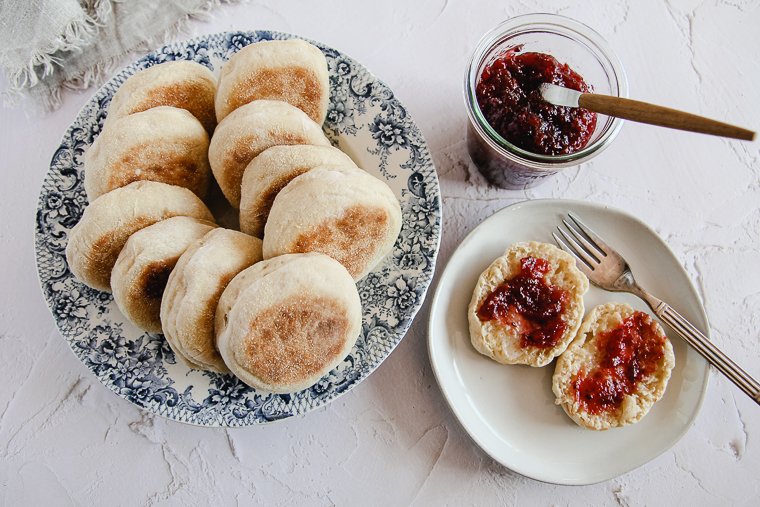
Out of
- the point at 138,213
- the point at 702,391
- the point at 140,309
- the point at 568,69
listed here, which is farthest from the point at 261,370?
the point at 702,391

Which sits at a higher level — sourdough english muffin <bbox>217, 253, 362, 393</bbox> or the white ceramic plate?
sourdough english muffin <bbox>217, 253, 362, 393</bbox>

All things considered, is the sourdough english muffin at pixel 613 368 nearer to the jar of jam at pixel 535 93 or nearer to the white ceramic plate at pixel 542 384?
the white ceramic plate at pixel 542 384

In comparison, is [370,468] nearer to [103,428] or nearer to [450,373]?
[450,373]

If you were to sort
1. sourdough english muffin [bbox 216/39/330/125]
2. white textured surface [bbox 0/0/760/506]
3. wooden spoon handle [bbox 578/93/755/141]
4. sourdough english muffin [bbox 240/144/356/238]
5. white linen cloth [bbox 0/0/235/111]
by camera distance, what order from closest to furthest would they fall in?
wooden spoon handle [bbox 578/93/755/141], sourdough english muffin [bbox 240/144/356/238], sourdough english muffin [bbox 216/39/330/125], white textured surface [bbox 0/0/760/506], white linen cloth [bbox 0/0/235/111]

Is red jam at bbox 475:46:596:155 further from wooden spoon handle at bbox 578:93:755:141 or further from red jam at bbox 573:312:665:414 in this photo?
red jam at bbox 573:312:665:414

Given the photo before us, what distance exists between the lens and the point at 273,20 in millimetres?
2301

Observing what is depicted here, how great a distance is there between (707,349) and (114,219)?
72.1 inches

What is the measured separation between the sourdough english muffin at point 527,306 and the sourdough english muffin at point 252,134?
0.71m

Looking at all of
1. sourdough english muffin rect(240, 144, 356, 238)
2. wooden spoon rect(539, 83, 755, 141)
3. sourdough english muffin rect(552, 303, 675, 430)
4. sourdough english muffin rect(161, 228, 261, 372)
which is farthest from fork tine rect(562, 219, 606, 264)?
sourdough english muffin rect(161, 228, 261, 372)

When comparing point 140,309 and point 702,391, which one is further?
point 702,391

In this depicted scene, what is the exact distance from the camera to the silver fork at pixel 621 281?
6.35 ft

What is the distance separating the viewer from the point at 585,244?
6.71 ft

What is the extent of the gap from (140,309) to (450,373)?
3.15 feet

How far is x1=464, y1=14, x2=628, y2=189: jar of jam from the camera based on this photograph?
1.80m
